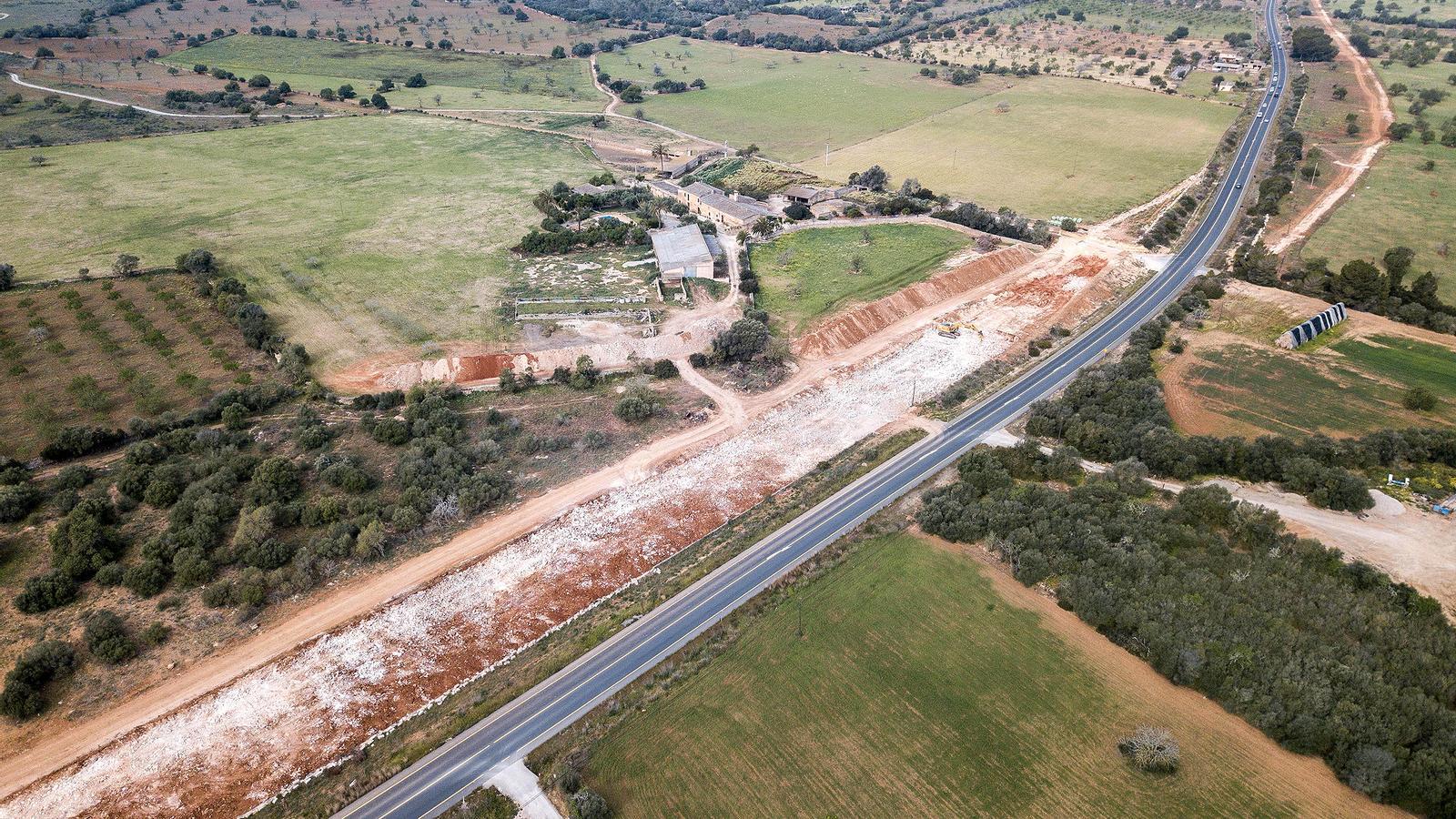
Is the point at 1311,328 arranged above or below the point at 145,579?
above

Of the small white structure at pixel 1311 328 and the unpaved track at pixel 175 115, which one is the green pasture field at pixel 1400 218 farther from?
the unpaved track at pixel 175 115

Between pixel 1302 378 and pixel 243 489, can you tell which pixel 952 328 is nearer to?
pixel 1302 378

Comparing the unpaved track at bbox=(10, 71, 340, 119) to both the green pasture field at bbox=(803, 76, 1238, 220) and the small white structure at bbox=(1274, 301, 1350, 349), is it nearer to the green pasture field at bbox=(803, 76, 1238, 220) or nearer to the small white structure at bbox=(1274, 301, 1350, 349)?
the green pasture field at bbox=(803, 76, 1238, 220)

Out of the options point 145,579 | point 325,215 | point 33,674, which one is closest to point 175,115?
point 325,215

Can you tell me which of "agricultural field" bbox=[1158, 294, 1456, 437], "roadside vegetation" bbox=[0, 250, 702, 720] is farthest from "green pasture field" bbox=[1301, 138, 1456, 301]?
"roadside vegetation" bbox=[0, 250, 702, 720]

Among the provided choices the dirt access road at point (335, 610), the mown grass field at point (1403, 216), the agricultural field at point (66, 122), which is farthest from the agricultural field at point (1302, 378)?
the agricultural field at point (66, 122)

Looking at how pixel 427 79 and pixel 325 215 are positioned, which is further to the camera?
pixel 427 79
